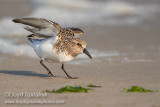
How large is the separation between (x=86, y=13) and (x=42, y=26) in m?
9.17

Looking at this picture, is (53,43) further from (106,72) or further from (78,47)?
(106,72)

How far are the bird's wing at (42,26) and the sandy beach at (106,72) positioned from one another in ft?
3.33

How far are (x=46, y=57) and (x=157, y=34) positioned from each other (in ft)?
20.7

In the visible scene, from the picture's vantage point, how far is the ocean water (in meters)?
16.3

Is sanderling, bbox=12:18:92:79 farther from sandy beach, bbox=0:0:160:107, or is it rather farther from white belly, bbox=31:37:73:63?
sandy beach, bbox=0:0:160:107

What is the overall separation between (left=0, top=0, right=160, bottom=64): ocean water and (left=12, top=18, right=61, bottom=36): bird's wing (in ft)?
14.1

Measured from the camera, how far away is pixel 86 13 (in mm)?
18359

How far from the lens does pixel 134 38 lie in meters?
14.4

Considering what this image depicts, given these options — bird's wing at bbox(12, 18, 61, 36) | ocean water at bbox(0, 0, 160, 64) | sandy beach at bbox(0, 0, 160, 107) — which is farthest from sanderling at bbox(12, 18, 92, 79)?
ocean water at bbox(0, 0, 160, 64)

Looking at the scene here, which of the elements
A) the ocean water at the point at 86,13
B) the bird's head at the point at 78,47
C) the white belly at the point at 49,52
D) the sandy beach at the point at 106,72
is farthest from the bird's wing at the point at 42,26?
the ocean water at the point at 86,13

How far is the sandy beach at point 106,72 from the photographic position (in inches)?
276

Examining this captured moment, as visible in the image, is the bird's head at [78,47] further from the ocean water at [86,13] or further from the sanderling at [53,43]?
the ocean water at [86,13]

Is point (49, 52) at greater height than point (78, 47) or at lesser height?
lesser

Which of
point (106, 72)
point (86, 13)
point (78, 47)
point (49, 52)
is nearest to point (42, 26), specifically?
point (49, 52)
